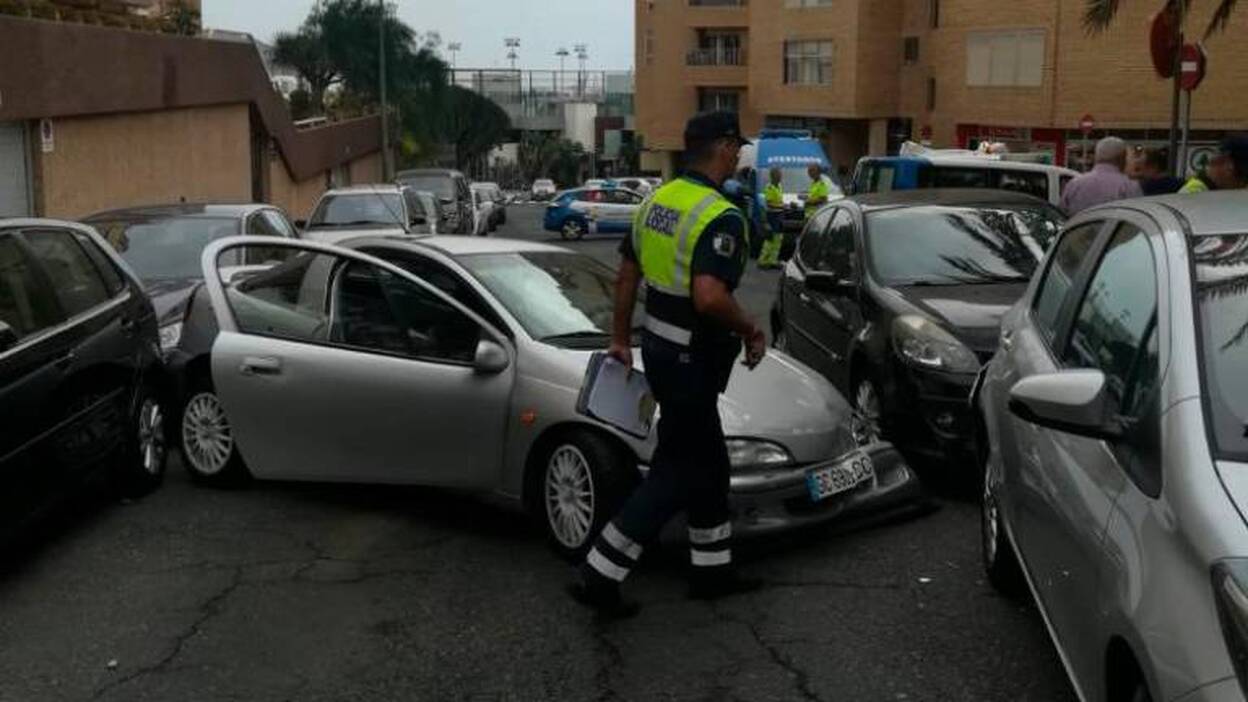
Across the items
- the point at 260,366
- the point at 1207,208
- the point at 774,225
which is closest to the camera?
the point at 1207,208

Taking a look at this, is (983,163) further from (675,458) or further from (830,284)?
(675,458)

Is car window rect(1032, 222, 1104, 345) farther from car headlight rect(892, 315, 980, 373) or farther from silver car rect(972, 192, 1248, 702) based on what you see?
car headlight rect(892, 315, 980, 373)

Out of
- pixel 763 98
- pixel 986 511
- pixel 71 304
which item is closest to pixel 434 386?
pixel 71 304

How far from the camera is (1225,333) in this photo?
3301mm

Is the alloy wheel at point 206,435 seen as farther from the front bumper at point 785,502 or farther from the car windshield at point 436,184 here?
the car windshield at point 436,184

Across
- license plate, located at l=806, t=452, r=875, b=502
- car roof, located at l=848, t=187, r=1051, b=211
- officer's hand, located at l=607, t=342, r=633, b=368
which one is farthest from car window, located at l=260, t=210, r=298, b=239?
officer's hand, located at l=607, t=342, r=633, b=368

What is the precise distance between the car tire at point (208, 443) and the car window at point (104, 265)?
660 millimetres

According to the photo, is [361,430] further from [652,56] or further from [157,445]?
[652,56]

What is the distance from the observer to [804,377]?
617 centimetres

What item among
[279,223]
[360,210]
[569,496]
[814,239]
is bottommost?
[569,496]

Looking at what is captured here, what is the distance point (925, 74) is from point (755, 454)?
43848 mm

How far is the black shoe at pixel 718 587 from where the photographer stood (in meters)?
5.23

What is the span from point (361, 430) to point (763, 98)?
5378 centimetres

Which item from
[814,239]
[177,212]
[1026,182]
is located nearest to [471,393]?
[814,239]
